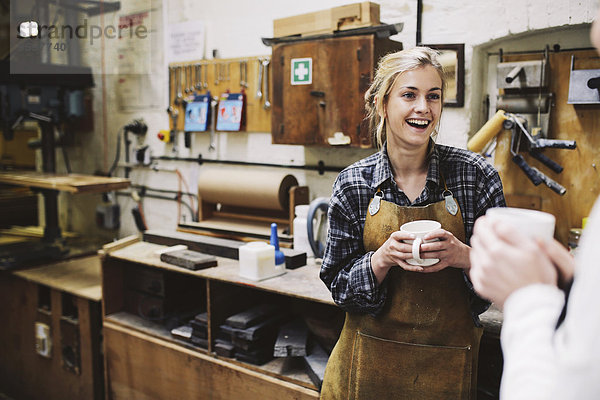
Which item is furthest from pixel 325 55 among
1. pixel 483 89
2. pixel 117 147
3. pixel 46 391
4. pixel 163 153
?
pixel 46 391

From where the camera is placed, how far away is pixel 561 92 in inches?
94.5

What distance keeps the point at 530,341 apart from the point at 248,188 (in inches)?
91.2

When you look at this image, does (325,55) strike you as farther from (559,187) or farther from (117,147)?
(117,147)

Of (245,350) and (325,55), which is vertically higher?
(325,55)

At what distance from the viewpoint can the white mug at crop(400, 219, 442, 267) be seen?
150 centimetres

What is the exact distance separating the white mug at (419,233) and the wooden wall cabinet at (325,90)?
3.38ft

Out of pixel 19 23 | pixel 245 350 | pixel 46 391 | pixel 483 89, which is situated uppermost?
pixel 19 23

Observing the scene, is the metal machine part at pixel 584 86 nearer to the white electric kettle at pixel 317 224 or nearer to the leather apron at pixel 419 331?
the leather apron at pixel 419 331

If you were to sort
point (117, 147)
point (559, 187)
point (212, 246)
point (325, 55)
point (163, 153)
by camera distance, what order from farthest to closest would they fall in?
point (117, 147) < point (163, 153) < point (212, 246) < point (325, 55) < point (559, 187)

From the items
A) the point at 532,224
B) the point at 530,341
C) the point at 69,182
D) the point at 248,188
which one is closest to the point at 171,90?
the point at 69,182

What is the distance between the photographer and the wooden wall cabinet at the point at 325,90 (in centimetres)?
253

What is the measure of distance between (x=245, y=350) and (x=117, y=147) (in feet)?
A: 7.92

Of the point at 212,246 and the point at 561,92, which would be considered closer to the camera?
the point at 561,92

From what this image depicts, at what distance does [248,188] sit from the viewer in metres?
2.97
